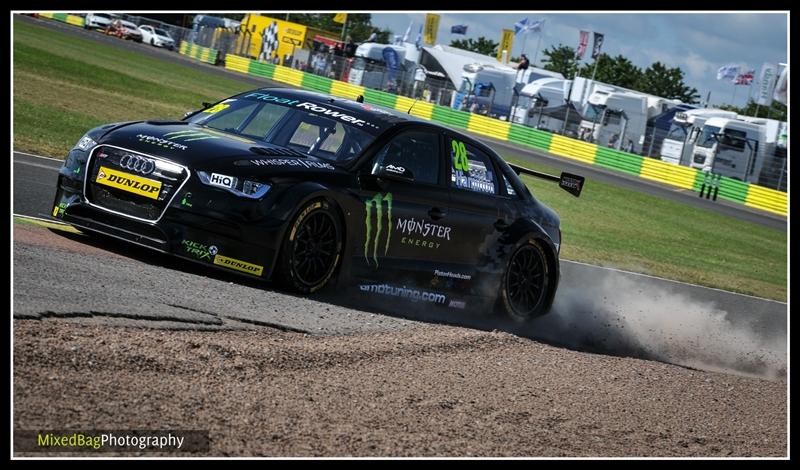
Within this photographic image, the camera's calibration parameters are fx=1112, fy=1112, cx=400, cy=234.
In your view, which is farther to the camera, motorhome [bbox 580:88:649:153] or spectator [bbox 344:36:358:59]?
spectator [bbox 344:36:358:59]

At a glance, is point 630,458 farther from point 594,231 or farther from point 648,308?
point 594,231

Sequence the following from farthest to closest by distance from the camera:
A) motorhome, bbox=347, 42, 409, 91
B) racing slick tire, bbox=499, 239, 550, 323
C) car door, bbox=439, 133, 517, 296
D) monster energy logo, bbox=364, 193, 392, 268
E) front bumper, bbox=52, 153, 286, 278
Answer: motorhome, bbox=347, 42, 409, 91 → racing slick tire, bbox=499, 239, 550, 323 → car door, bbox=439, 133, 517, 296 → monster energy logo, bbox=364, 193, 392, 268 → front bumper, bbox=52, 153, 286, 278

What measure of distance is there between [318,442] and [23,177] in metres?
8.30

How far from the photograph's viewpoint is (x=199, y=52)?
67.0 m

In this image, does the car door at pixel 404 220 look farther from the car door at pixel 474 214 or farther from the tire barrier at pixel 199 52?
the tire barrier at pixel 199 52

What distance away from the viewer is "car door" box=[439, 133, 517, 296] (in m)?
9.21

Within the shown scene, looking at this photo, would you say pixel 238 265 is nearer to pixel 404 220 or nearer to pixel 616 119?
pixel 404 220

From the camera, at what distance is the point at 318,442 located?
4.90 metres

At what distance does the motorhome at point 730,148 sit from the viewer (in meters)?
43.3

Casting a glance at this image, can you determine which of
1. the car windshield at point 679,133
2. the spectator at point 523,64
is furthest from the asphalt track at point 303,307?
the spectator at point 523,64

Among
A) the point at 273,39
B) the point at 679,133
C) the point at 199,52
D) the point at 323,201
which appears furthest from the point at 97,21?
the point at 323,201

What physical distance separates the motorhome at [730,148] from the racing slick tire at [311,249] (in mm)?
37143

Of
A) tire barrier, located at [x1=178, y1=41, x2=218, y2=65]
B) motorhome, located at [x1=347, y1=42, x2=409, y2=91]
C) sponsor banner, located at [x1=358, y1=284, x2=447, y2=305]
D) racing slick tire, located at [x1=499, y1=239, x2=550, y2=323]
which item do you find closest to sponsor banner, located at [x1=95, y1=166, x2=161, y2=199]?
sponsor banner, located at [x1=358, y1=284, x2=447, y2=305]

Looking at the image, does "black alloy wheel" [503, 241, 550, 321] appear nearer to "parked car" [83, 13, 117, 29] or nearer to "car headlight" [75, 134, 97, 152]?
"car headlight" [75, 134, 97, 152]
